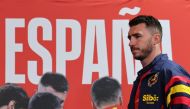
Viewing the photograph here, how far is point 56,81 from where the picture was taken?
3357 millimetres

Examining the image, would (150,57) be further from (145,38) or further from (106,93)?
(106,93)

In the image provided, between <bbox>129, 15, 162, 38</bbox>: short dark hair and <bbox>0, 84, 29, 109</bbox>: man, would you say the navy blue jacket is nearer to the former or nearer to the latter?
<bbox>129, 15, 162, 38</bbox>: short dark hair

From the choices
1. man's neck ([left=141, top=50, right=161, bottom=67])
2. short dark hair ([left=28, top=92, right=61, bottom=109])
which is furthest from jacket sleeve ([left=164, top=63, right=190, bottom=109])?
short dark hair ([left=28, top=92, right=61, bottom=109])

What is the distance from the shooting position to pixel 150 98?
1657 millimetres

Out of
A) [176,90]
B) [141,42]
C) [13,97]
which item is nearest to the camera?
[176,90]

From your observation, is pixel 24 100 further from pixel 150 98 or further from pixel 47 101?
pixel 150 98

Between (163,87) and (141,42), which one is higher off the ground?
(141,42)

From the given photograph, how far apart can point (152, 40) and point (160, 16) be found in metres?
1.77

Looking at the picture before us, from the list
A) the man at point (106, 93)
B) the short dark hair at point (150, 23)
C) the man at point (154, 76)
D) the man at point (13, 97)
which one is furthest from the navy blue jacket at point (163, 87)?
the man at point (13, 97)

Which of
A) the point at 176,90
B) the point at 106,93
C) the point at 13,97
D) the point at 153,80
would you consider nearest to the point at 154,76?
the point at 153,80

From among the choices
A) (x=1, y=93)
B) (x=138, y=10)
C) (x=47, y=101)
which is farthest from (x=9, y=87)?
(x=138, y=10)

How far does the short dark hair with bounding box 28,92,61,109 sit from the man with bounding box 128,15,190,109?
5.33 ft

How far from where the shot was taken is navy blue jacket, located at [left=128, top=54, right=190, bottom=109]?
5.24 ft

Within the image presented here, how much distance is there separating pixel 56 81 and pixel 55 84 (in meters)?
0.03
